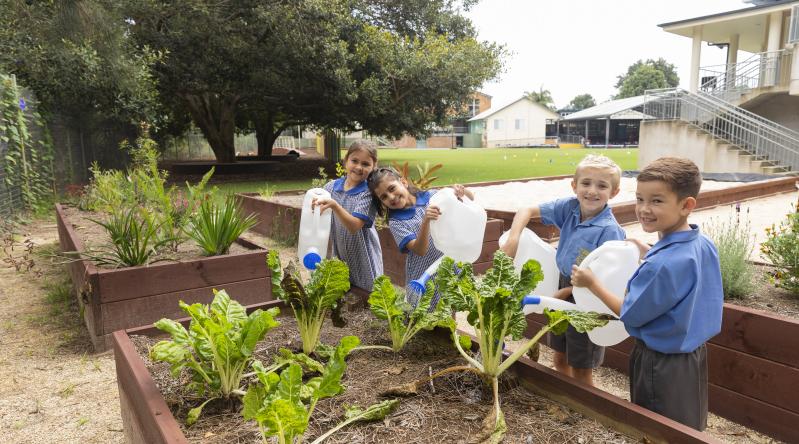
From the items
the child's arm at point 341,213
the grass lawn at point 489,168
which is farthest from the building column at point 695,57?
the child's arm at point 341,213

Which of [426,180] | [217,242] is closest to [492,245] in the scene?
[426,180]

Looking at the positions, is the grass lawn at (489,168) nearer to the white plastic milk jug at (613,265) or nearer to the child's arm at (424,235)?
the child's arm at (424,235)

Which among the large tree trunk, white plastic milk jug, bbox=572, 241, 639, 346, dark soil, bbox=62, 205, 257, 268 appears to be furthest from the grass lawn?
white plastic milk jug, bbox=572, 241, 639, 346

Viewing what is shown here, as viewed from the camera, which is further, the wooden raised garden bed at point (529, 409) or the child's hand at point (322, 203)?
the child's hand at point (322, 203)

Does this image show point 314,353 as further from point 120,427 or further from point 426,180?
point 426,180

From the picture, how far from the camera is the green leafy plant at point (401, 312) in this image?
6.57ft

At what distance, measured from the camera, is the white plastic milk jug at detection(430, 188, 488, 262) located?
2.30 m

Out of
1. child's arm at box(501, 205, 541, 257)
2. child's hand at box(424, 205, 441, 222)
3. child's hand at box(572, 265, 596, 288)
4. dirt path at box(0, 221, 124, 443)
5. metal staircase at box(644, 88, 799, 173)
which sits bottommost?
dirt path at box(0, 221, 124, 443)

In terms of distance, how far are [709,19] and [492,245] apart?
57.5 feet

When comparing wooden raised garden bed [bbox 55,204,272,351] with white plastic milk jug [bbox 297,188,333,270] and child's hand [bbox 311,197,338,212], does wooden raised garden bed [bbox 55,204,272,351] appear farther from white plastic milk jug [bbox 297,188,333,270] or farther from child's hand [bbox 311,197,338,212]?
child's hand [bbox 311,197,338,212]

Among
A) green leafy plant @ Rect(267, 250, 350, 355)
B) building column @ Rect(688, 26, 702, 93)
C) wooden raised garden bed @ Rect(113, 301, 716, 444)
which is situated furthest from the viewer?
building column @ Rect(688, 26, 702, 93)

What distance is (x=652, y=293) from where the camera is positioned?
1694mm

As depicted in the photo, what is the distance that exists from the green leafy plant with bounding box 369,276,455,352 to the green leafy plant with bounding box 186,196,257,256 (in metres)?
2.28

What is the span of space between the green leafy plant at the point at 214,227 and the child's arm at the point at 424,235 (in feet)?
6.51
